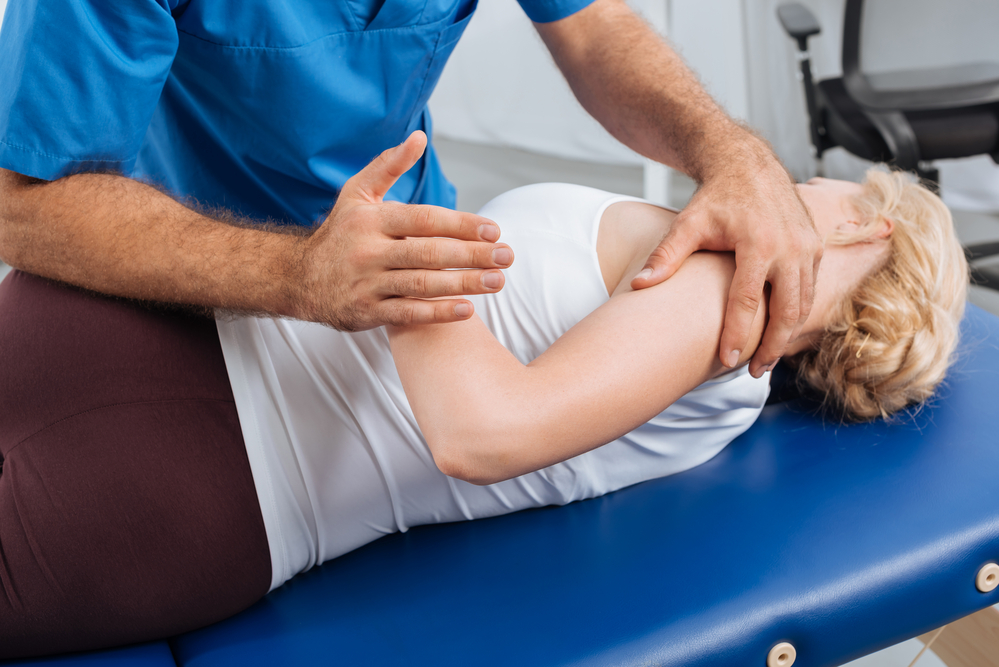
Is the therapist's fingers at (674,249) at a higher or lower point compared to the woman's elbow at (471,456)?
higher

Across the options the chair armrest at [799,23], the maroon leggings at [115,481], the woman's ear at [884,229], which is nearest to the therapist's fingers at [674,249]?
the woman's ear at [884,229]

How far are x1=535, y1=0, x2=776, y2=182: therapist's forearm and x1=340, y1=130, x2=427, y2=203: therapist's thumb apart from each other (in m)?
0.50

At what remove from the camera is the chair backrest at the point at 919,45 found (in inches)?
92.3

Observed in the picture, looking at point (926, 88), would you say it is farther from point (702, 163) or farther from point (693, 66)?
point (702, 163)

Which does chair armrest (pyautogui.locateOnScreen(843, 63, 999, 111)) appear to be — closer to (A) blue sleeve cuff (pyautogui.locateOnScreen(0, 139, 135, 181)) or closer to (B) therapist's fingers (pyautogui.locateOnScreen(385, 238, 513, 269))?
(B) therapist's fingers (pyautogui.locateOnScreen(385, 238, 513, 269))

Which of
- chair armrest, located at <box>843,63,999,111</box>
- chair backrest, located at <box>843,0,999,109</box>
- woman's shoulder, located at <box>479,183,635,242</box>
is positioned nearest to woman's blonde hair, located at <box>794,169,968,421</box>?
woman's shoulder, located at <box>479,183,635,242</box>

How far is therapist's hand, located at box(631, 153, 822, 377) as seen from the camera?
841mm

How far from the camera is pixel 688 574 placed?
0.91 metres

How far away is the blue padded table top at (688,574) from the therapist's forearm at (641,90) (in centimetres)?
50

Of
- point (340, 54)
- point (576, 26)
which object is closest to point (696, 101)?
point (576, 26)

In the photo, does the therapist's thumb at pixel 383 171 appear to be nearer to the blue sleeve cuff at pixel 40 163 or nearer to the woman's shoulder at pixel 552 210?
the woman's shoulder at pixel 552 210

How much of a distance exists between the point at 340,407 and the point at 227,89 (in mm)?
516

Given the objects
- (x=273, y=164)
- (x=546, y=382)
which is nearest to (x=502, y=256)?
(x=546, y=382)

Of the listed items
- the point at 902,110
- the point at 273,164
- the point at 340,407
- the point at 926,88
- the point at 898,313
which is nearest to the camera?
the point at 340,407
